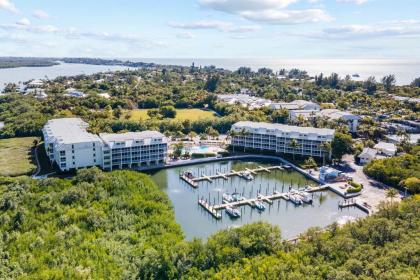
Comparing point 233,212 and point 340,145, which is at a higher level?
point 340,145

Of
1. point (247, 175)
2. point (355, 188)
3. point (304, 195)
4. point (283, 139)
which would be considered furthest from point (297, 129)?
point (304, 195)

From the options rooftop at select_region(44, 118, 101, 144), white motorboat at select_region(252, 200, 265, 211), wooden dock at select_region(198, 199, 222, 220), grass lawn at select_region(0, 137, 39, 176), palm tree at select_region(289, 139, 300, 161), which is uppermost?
rooftop at select_region(44, 118, 101, 144)

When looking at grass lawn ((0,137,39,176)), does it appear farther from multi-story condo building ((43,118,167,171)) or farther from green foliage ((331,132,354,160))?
green foliage ((331,132,354,160))

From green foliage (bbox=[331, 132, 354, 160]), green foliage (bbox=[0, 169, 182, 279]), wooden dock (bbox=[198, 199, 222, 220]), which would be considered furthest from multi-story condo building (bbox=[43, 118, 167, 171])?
green foliage (bbox=[331, 132, 354, 160])

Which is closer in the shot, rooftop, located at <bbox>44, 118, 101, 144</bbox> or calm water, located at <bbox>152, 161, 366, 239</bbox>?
calm water, located at <bbox>152, 161, 366, 239</bbox>

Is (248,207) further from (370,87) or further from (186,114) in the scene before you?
(370,87)

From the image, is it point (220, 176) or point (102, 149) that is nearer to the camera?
point (102, 149)

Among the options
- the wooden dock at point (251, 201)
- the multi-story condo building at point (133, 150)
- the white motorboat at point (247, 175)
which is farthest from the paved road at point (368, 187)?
the multi-story condo building at point (133, 150)

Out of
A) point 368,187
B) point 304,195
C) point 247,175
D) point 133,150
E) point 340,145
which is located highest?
point 340,145

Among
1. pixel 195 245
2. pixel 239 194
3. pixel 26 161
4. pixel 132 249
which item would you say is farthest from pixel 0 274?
pixel 26 161
